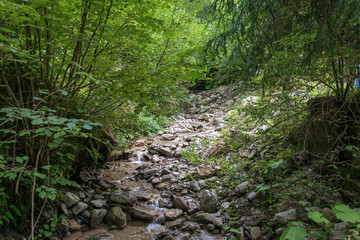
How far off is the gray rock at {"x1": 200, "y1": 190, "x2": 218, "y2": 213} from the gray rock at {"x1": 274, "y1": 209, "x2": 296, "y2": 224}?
110cm

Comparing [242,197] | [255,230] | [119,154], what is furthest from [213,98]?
[255,230]

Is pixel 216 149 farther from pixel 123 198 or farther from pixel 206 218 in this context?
pixel 123 198

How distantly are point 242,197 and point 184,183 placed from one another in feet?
4.45

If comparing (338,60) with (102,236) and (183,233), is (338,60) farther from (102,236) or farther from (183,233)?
(102,236)

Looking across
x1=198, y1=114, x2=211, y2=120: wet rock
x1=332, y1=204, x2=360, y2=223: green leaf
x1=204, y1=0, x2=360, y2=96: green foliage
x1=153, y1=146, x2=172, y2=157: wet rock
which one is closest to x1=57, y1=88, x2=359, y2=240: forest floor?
x1=332, y1=204, x2=360, y2=223: green leaf

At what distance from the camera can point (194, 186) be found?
14.1 ft

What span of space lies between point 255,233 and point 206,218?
791 mm

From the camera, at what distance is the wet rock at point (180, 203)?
3707mm

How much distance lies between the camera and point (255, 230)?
2760 mm

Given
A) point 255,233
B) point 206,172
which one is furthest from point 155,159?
point 255,233

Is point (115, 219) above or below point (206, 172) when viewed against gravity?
below

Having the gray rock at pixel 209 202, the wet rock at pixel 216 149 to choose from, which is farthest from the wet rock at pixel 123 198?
the wet rock at pixel 216 149

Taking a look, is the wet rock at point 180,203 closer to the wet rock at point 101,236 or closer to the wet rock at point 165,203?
the wet rock at point 165,203

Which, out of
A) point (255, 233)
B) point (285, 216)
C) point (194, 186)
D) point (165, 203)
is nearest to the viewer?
point (285, 216)
